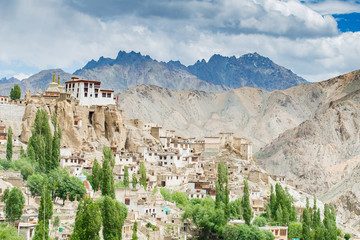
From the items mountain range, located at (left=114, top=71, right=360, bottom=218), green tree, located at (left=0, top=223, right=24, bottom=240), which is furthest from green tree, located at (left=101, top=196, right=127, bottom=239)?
mountain range, located at (left=114, top=71, right=360, bottom=218)

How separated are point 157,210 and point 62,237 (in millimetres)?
15140

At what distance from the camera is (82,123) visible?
71.8 m

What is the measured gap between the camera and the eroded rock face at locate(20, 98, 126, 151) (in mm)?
67750

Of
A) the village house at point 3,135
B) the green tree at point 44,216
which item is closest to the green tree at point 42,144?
the village house at point 3,135

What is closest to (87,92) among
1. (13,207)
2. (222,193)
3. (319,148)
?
(222,193)

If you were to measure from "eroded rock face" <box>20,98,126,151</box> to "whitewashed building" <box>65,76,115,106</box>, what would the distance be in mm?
1955

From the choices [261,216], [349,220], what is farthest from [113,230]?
[349,220]

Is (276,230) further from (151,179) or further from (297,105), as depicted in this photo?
(297,105)

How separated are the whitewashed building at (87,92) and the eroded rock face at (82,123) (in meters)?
1.95

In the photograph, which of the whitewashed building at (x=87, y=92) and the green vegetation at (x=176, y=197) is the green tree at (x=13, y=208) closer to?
the green vegetation at (x=176, y=197)

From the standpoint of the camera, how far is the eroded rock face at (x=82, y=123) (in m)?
67.8

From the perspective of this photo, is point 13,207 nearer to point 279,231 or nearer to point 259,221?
point 259,221

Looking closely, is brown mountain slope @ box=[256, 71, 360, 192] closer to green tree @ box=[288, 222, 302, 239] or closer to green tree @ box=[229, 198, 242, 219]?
green tree @ box=[288, 222, 302, 239]

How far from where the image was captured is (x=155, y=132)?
84500 mm
